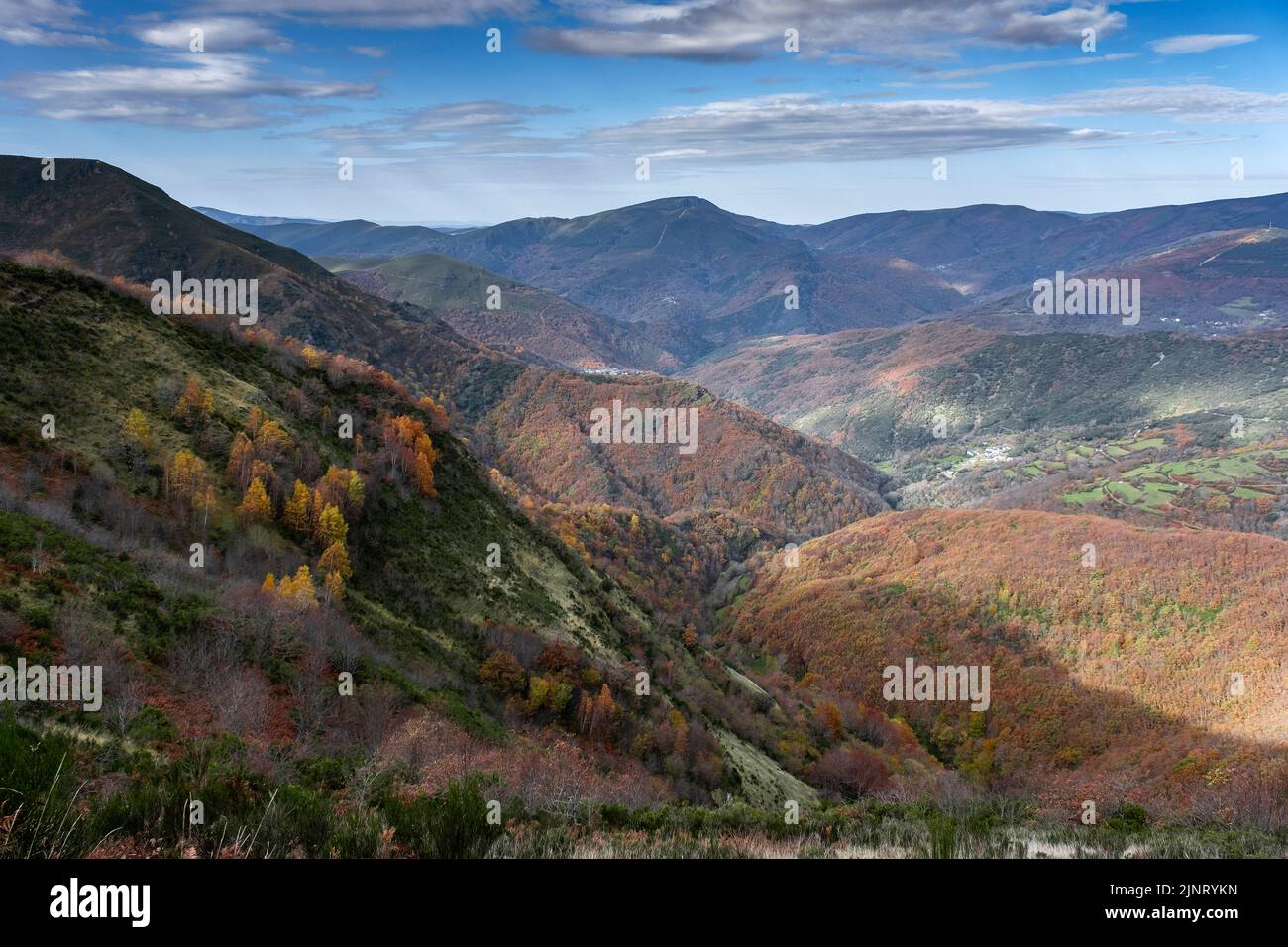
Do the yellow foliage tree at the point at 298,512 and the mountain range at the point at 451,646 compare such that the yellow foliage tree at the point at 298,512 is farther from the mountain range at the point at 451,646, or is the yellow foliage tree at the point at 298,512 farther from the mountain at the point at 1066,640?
the mountain at the point at 1066,640

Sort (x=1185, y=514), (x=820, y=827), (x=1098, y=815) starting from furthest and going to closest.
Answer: (x=1185, y=514) → (x=1098, y=815) → (x=820, y=827)

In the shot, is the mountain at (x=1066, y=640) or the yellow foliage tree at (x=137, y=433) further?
the mountain at (x=1066, y=640)

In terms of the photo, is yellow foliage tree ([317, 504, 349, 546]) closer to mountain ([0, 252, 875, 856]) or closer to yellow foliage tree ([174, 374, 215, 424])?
mountain ([0, 252, 875, 856])

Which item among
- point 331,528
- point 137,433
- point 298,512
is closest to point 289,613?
point 331,528

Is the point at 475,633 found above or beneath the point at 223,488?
beneath

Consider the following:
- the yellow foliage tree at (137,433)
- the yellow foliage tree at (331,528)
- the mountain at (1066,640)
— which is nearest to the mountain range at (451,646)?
the yellow foliage tree at (137,433)

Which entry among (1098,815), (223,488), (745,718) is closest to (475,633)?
(223,488)

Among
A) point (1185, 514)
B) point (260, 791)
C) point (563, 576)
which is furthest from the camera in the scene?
point (1185, 514)

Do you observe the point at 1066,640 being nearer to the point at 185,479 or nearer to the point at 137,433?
the point at 185,479
